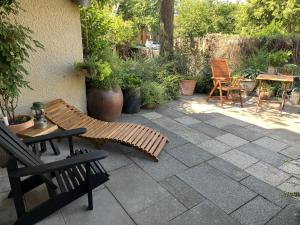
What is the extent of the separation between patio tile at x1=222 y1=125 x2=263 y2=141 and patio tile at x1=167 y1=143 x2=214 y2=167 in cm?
89

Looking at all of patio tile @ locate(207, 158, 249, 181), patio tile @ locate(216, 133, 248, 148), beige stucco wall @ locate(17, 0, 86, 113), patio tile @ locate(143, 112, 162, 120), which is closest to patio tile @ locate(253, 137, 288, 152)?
patio tile @ locate(216, 133, 248, 148)

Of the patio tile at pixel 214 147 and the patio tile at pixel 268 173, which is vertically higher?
the patio tile at pixel 214 147

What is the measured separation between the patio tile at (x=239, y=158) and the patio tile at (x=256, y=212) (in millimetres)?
650

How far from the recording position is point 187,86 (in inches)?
241

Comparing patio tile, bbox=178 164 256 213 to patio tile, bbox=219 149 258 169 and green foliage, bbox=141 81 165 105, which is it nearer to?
patio tile, bbox=219 149 258 169

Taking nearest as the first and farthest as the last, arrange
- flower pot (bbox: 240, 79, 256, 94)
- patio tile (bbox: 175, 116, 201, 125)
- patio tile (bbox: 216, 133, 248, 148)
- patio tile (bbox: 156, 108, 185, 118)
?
patio tile (bbox: 216, 133, 248, 148)
patio tile (bbox: 175, 116, 201, 125)
patio tile (bbox: 156, 108, 185, 118)
flower pot (bbox: 240, 79, 256, 94)

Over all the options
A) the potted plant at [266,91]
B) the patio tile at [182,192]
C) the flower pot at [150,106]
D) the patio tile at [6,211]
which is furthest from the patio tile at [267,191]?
the potted plant at [266,91]

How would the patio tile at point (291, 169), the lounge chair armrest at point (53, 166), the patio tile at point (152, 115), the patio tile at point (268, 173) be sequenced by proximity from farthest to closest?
1. the patio tile at point (152, 115)
2. the patio tile at point (291, 169)
3. the patio tile at point (268, 173)
4. the lounge chair armrest at point (53, 166)

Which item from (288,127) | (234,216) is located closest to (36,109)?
(234,216)

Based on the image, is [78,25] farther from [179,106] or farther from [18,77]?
[179,106]

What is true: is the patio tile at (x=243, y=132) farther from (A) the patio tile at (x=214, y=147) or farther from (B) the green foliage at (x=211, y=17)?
(B) the green foliage at (x=211, y=17)

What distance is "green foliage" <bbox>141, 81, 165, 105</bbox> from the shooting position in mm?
4906

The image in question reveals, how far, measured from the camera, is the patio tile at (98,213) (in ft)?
6.49

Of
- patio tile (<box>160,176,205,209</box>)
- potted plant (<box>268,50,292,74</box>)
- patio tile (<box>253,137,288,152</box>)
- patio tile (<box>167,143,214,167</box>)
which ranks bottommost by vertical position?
patio tile (<box>160,176,205,209</box>)
